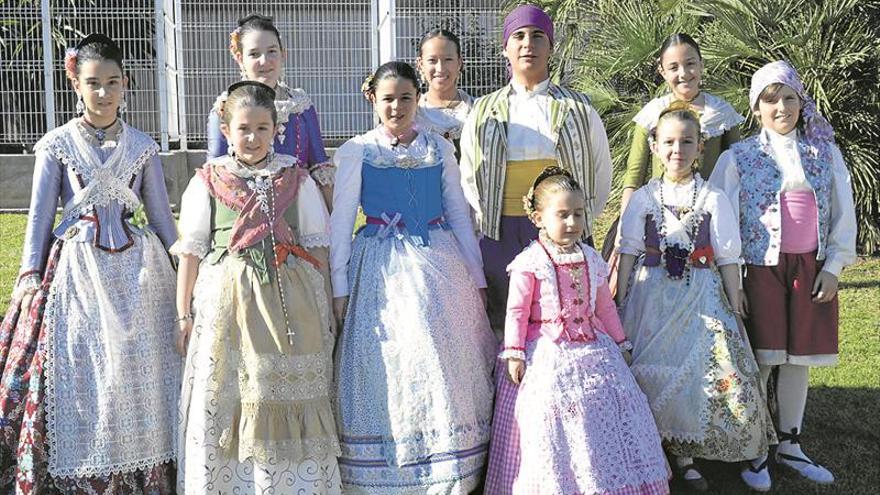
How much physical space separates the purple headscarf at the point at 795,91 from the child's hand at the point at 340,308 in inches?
80.0

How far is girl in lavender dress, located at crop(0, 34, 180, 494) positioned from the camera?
3.74 meters

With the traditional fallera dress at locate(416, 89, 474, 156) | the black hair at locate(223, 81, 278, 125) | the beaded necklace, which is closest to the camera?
the black hair at locate(223, 81, 278, 125)

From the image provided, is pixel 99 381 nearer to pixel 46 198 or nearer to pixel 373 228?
pixel 46 198

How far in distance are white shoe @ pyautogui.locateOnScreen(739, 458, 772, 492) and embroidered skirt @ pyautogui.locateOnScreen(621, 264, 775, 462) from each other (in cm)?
17

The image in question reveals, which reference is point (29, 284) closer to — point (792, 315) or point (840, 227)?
point (792, 315)

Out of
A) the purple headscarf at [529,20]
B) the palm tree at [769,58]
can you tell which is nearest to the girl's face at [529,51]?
the purple headscarf at [529,20]

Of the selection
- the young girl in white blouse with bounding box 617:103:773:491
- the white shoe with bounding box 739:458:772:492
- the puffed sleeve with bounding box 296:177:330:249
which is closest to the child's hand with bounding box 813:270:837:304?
the young girl in white blouse with bounding box 617:103:773:491

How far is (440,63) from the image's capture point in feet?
16.3

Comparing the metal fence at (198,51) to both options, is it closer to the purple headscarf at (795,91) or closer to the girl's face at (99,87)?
the purple headscarf at (795,91)

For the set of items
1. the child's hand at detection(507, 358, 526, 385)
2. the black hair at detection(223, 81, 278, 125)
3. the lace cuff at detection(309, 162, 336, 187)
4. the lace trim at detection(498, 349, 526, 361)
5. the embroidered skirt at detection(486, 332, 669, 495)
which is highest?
the black hair at detection(223, 81, 278, 125)

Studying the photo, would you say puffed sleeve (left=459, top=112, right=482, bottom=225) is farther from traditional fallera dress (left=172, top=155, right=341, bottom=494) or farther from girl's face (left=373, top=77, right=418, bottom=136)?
traditional fallera dress (left=172, top=155, right=341, bottom=494)

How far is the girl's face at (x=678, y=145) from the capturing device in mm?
4156

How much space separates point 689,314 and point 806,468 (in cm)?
99

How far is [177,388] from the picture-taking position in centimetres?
391
